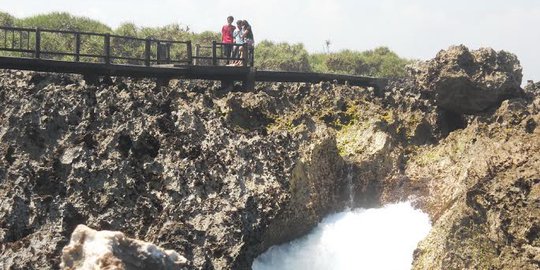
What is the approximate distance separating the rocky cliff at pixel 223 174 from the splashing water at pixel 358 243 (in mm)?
328

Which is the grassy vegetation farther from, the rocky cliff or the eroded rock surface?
the eroded rock surface

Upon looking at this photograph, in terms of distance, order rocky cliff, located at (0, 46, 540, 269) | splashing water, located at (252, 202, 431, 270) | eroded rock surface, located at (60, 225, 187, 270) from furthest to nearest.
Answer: splashing water, located at (252, 202, 431, 270) → rocky cliff, located at (0, 46, 540, 269) → eroded rock surface, located at (60, 225, 187, 270)

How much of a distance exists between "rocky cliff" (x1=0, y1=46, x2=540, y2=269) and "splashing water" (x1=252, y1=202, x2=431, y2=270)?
328mm

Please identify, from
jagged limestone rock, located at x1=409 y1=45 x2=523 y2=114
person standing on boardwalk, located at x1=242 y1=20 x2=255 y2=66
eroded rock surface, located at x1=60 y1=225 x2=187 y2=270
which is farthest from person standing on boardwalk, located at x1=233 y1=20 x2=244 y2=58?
eroded rock surface, located at x1=60 y1=225 x2=187 y2=270

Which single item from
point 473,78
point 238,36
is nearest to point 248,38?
point 238,36

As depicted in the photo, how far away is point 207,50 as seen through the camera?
1750 inches

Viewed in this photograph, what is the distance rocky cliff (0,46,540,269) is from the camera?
15.0m

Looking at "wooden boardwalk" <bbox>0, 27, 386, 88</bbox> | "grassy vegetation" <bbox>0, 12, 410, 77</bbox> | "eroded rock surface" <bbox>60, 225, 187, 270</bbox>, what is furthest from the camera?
"grassy vegetation" <bbox>0, 12, 410, 77</bbox>

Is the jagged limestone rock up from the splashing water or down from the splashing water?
up

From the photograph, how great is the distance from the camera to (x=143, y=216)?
15578 millimetres

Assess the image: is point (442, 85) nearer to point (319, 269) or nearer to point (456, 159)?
point (456, 159)

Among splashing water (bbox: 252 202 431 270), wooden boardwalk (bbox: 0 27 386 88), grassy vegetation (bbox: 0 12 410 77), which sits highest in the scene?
grassy vegetation (bbox: 0 12 410 77)

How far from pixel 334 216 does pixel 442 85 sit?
530 centimetres

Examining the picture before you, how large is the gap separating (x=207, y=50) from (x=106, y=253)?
3574 centimetres
